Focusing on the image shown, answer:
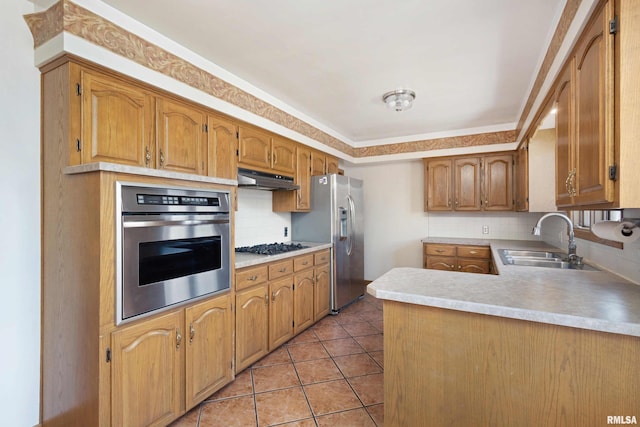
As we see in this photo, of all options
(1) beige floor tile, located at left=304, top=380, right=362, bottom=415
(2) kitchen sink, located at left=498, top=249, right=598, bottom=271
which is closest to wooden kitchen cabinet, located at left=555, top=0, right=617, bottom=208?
(2) kitchen sink, located at left=498, top=249, right=598, bottom=271

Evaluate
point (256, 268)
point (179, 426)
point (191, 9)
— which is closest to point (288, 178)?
point (256, 268)

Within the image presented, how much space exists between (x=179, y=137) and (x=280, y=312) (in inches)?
69.7

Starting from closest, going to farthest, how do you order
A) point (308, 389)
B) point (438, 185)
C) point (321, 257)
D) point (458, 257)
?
point (308, 389), point (321, 257), point (458, 257), point (438, 185)

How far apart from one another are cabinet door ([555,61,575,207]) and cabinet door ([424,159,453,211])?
8.14 feet

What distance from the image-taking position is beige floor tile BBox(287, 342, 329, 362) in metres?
2.64

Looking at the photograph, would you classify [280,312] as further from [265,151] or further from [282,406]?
[265,151]

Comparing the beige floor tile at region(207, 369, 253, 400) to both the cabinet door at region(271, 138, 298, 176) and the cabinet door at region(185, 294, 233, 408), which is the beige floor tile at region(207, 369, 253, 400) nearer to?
the cabinet door at region(185, 294, 233, 408)

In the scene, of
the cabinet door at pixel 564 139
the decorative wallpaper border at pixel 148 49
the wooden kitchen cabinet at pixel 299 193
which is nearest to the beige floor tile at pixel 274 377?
the wooden kitchen cabinet at pixel 299 193

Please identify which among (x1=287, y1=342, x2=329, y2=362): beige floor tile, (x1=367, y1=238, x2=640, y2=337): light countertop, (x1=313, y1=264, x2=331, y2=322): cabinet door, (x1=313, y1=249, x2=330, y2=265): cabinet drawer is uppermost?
(x1=367, y1=238, x2=640, y2=337): light countertop

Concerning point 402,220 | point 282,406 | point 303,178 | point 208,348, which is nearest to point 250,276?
point 208,348

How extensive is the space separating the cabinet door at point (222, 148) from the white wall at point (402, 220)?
9.71 feet

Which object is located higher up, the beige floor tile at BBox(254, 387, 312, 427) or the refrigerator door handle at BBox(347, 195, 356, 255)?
the refrigerator door handle at BBox(347, 195, 356, 255)

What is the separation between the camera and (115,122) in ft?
5.70

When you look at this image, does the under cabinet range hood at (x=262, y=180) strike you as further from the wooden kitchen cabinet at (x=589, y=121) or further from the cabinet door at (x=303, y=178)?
the wooden kitchen cabinet at (x=589, y=121)
